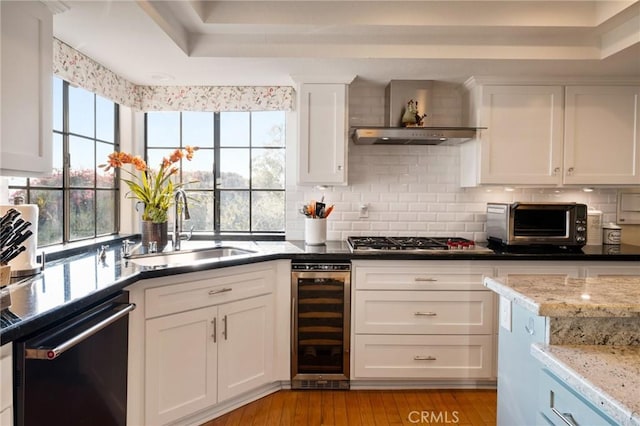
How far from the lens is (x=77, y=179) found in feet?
8.80

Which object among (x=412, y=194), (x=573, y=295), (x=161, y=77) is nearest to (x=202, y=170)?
(x=161, y=77)

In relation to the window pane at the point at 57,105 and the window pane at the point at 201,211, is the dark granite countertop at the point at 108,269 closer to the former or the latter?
the window pane at the point at 201,211

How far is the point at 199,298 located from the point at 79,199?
1.21 meters

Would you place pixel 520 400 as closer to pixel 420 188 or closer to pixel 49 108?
pixel 420 188

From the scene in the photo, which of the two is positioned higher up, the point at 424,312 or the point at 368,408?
the point at 424,312

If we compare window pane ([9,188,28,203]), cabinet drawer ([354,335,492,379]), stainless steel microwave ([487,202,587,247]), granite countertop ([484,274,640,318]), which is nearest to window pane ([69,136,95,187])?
window pane ([9,188,28,203])

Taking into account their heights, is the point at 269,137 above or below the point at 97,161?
above

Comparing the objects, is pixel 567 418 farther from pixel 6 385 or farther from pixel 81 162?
pixel 81 162

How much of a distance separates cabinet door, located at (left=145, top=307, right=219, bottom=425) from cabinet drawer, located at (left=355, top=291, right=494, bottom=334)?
97 centimetres

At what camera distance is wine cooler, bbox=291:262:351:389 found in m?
2.64

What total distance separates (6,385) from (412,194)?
9.13 ft

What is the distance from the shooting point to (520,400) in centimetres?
150

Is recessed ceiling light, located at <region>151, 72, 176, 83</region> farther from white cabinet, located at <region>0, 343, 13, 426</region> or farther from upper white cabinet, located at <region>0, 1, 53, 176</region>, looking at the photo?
white cabinet, located at <region>0, 343, 13, 426</region>

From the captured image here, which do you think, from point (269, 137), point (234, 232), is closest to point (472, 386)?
point (234, 232)
